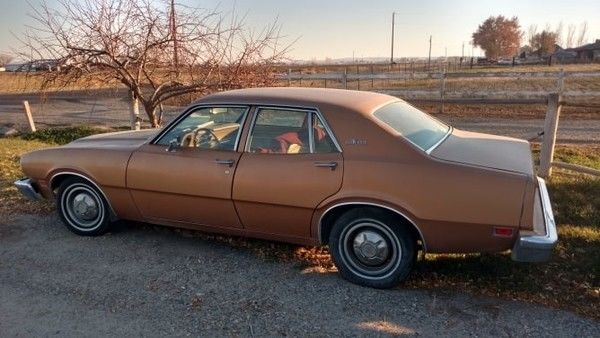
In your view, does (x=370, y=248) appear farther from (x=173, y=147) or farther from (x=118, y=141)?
(x=118, y=141)

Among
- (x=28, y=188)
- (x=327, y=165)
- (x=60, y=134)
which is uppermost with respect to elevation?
(x=327, y=165)

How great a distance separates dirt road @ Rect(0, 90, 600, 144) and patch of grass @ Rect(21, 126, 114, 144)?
98 centimetres

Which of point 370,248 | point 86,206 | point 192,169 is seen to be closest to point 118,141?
point 86,206

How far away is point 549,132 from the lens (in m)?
6.13

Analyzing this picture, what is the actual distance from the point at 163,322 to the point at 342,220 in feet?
4.67

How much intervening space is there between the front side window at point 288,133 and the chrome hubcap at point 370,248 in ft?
2.24

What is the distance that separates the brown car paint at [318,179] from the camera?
3107mm

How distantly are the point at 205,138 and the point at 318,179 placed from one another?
114 centimetres

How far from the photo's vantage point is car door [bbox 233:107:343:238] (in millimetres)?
3463

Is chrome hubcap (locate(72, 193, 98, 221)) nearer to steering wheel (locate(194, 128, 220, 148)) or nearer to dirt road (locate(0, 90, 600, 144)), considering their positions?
steering wheel (locate(194, 128, 220, 148))

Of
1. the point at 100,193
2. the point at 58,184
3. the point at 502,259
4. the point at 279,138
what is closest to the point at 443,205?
the point at 502,259

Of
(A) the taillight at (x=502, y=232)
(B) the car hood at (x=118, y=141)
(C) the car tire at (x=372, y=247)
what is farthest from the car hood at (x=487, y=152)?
(B) the car hood at (x=118, y=141)

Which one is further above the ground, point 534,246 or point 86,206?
point 534,246

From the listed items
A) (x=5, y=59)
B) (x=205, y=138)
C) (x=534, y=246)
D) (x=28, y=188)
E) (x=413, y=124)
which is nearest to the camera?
(x=534, y=246)
